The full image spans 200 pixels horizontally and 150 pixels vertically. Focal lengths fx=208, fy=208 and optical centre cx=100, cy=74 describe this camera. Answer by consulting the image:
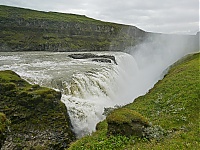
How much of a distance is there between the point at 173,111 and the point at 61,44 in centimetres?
8108

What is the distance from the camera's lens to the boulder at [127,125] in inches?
405

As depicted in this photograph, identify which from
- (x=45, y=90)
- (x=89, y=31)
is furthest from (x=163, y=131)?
(x=89, y=31)

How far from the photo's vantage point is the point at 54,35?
9862 cm

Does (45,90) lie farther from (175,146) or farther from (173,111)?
(175,146)

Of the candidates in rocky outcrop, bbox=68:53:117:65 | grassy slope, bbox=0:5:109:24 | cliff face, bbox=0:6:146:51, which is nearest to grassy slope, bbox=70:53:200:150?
rocky outcrop, bbox=68:53:117:65

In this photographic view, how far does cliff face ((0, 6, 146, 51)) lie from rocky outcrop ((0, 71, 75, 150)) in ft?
221

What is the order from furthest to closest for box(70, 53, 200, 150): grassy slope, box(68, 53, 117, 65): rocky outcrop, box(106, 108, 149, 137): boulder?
1. box(68, 53, 117, 65): rocky outcrop
2. box(106, 108, 149, 137): boulder
3. box(70, 53, 200, 150): grassy slope

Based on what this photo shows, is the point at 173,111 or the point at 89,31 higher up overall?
the point at 89,31

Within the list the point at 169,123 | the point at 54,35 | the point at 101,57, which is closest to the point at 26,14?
the point at 54,35

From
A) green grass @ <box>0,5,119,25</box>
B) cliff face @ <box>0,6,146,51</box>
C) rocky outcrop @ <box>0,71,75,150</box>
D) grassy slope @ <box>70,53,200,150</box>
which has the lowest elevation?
rocky outcrop @ <box>0,71,75,150</box>

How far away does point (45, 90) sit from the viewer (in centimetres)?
1672

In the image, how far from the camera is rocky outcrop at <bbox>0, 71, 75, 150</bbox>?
45.1ft

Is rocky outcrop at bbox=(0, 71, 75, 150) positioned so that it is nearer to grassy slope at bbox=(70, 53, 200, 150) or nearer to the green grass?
grassy slope at bbox=(70, 53, 200, 150)

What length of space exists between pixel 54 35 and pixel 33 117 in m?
87.7
